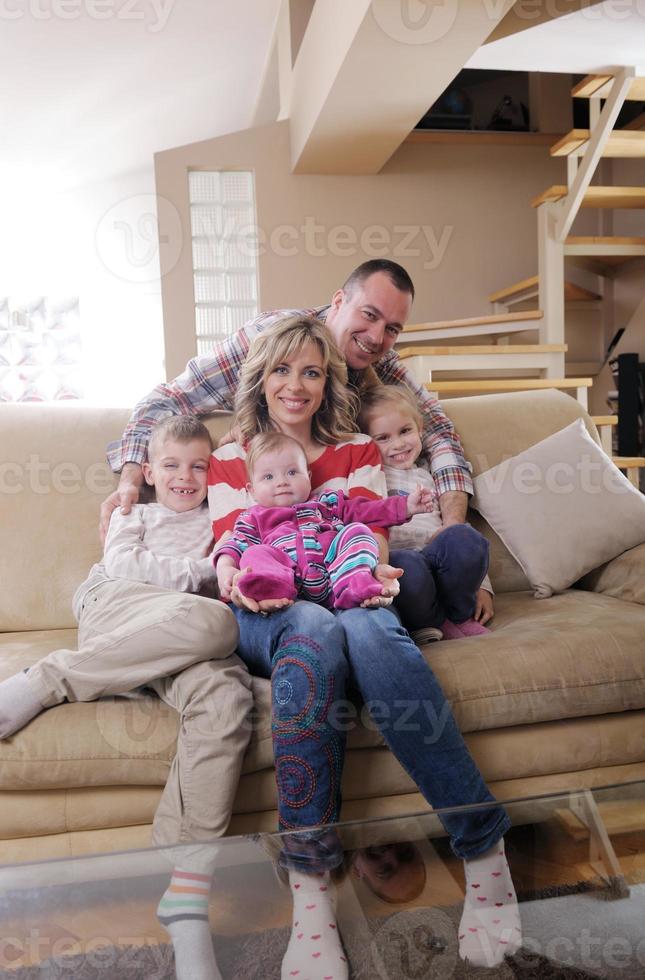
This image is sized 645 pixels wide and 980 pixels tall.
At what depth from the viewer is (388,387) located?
199 centimetres

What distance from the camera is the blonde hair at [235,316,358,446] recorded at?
1.82m

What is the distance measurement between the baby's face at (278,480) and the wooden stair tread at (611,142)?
3.15 meters

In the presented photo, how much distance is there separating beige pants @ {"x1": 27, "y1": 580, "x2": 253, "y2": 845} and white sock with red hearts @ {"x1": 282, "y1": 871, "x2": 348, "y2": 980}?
41cm

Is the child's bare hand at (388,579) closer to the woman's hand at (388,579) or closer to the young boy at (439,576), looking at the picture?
the woman's hand at (388,579)

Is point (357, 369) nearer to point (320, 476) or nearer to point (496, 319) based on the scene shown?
point (320, 476)

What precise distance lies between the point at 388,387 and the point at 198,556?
621mm

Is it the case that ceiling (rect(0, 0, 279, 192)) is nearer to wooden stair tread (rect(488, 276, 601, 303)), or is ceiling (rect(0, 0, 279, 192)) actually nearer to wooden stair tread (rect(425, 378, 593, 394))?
wooden stair tread (rect(488, 276, 601, 303))

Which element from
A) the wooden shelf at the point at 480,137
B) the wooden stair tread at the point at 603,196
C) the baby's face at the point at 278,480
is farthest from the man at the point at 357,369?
the wooden shelf at the point at 480,137

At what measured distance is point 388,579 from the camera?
4.78ft

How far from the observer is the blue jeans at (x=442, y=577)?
5.20 feet

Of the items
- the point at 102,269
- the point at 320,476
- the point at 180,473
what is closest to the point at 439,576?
the point at 320,476

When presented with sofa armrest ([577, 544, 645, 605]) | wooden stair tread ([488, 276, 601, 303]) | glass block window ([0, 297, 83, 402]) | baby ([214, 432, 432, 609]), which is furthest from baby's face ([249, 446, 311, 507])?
glass block window ([0, 297, 83, 402])

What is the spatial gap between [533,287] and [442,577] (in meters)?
3.54

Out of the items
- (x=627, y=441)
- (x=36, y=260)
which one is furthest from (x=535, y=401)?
(x=36, y=260)
